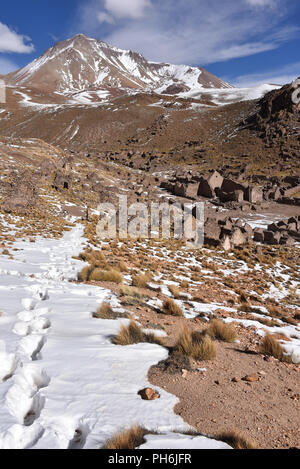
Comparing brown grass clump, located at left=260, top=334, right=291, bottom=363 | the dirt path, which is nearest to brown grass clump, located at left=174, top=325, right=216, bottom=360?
the dirt path

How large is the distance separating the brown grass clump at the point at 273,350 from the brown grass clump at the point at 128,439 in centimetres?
267

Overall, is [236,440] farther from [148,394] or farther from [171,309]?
[171,309]

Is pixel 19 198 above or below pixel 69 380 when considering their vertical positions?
above

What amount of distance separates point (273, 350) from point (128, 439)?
2903 mm

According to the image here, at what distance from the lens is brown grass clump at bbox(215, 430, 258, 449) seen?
2324 millimetres

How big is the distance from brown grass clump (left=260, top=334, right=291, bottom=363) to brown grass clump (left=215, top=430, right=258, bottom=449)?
81.0 inches

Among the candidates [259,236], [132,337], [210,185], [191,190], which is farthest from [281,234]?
[132,337]

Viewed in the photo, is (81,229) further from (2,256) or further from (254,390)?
(254,390)

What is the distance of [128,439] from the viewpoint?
2242 mm

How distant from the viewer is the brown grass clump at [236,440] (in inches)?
91.5

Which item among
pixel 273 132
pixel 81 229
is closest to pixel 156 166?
pixel 273 132

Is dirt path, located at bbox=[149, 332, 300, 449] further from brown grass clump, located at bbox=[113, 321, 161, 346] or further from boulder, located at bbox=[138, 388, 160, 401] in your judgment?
brown grass clump, located at bbox=[113, 321, 161, 346]

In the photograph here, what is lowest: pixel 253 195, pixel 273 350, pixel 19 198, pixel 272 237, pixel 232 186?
pixel 273 350

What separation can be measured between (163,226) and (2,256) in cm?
1566
